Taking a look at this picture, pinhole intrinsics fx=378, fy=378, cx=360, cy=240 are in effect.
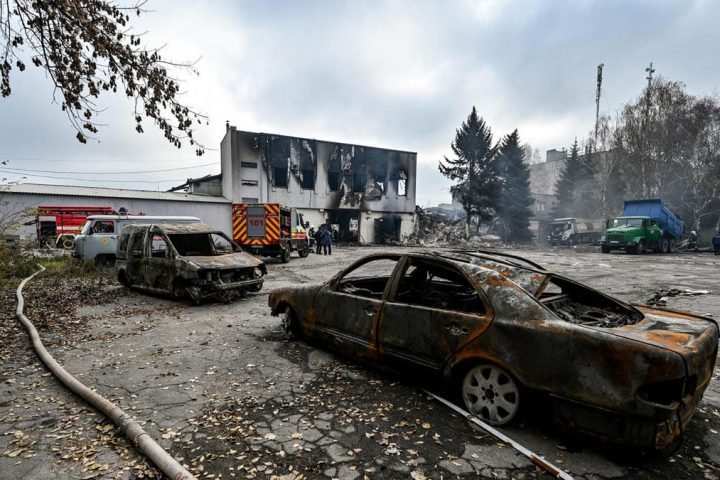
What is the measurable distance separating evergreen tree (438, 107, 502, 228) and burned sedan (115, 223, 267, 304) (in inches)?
1173

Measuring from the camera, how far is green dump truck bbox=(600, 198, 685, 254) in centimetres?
2228

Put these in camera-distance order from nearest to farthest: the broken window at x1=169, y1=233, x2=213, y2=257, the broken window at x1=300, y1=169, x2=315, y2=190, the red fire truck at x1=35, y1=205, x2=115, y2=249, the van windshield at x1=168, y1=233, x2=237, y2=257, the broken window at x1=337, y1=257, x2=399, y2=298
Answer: the broken window at x1=337, y1=257, x2=399, y2=298
the broken window at x1=169, y1=233, x2=213, y2=257
the van windshield at x1=168, y1=233, x2=237, y2=257
the red fire truck at x1=35, y1=205, x2=115, y2=249
the broken window at x1=300, y1=169, x2=315, y2=190

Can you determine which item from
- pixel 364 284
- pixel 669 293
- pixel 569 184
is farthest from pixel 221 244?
pixel 569 184

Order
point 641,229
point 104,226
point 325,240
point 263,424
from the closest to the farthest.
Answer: point 263,424 < point 104,226 < point 325,240 < point 641,229

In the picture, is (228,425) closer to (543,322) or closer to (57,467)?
(57,467)

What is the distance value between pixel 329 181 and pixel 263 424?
99.6 feet

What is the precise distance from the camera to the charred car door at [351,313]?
402 centimetres

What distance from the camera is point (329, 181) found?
3269 centimetres

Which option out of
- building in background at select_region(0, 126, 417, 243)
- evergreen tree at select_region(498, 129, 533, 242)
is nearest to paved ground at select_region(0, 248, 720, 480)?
building in background at select_region(0, 126, 417, 243)

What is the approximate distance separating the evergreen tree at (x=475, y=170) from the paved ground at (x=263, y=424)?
106 ft

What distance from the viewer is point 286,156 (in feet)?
102

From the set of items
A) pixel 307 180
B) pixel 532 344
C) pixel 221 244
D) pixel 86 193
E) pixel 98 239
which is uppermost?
pixel 307 180

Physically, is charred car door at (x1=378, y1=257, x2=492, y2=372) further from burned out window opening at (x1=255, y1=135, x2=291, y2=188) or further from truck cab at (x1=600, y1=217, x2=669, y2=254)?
burned out window opening at (x1=255, y1=135, x2=291, y2=188)

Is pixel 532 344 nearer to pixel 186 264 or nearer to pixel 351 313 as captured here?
pixel 351 313
